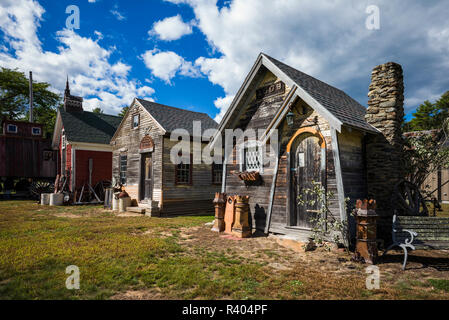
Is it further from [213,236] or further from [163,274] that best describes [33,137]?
[163,274]

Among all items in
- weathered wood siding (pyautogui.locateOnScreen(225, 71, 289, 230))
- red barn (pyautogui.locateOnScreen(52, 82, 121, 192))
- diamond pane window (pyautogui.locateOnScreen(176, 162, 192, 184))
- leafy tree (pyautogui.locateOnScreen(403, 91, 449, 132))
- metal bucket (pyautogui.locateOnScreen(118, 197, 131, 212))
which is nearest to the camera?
weathered wood siding (pyautogui.locateOnScreen(225, 71, 289, 230))

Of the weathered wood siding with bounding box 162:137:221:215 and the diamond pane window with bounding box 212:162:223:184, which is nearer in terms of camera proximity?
the weathered wood siding with bounding box 162:137:221:215

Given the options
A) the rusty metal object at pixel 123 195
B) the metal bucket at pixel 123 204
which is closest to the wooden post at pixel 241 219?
the metal bucket at pixel 123 204

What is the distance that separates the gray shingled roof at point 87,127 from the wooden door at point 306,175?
1638 cm

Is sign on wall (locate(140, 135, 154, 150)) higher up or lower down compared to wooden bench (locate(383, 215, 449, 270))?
higher up

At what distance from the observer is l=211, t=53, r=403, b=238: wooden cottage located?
684 cm

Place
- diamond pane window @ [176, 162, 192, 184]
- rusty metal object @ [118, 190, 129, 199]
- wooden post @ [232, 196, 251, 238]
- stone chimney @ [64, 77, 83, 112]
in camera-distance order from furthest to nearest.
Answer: stone chimney @ [64, 77, 83, 112] → rusty metal object @ [118, 190, 129, 199] → diamond pane window @ [176, 162, 192, 184] → wooden post @ [232, 196, 251, 238]

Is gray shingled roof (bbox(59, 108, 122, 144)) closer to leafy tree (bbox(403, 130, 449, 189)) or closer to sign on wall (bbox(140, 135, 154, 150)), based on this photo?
sign on wall (bbox(140, 135, 154, 150))

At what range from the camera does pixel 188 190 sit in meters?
13.3

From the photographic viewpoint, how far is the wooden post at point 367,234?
5500mm

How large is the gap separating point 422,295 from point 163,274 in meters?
4.25

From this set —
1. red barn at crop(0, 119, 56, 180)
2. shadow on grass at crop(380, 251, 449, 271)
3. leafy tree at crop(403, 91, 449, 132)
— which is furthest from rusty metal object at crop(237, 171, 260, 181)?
leafy tree at crop(403, 91, 449, 132)

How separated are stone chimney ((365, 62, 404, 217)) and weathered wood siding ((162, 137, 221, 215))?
829 cm

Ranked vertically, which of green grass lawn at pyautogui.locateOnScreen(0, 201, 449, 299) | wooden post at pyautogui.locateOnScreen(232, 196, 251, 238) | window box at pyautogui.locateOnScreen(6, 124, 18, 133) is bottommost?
green grass lawn at pyautogui.locateOnScreen(0, 201, 449, 299)
